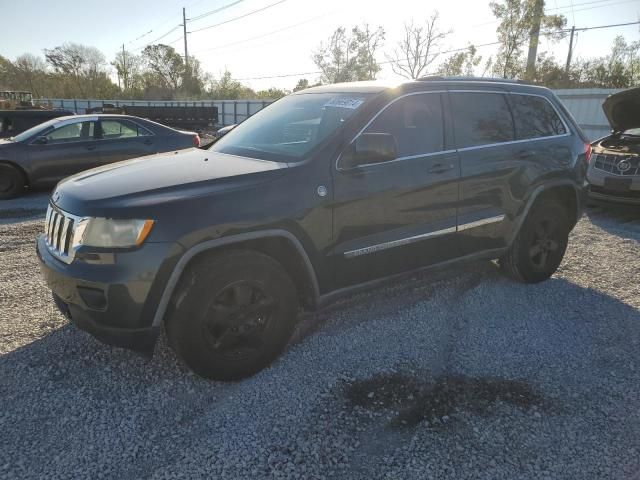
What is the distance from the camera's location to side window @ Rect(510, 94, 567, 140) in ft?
13.4

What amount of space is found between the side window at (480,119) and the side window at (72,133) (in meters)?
7.14

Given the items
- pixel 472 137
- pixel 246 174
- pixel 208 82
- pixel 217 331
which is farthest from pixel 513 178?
pixel 208 82

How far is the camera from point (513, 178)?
394cm

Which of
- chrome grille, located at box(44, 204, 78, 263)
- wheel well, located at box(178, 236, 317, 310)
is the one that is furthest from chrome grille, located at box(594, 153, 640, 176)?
chrome grille, located at box(44, 204, 78, 263)

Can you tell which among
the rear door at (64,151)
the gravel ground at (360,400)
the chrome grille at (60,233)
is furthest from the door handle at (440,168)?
the rear door at (64,151)

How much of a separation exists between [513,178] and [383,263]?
156 cm

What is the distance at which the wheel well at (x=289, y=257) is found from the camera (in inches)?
108

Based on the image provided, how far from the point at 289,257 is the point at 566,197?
3.15m

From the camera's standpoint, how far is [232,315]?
2.75 metres

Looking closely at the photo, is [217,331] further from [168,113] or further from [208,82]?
[208,82]

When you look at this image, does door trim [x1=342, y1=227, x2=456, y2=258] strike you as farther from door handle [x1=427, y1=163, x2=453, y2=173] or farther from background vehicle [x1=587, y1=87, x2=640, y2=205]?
background vehicle [x1=587, y1=87, x2=640, y2=205]

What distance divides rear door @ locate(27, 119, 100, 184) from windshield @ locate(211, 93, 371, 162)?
5512 millimetres

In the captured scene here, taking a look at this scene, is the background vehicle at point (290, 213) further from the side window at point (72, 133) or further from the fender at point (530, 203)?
→ the side window at point (72, 133)

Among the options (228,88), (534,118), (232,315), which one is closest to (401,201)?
(232,315)
